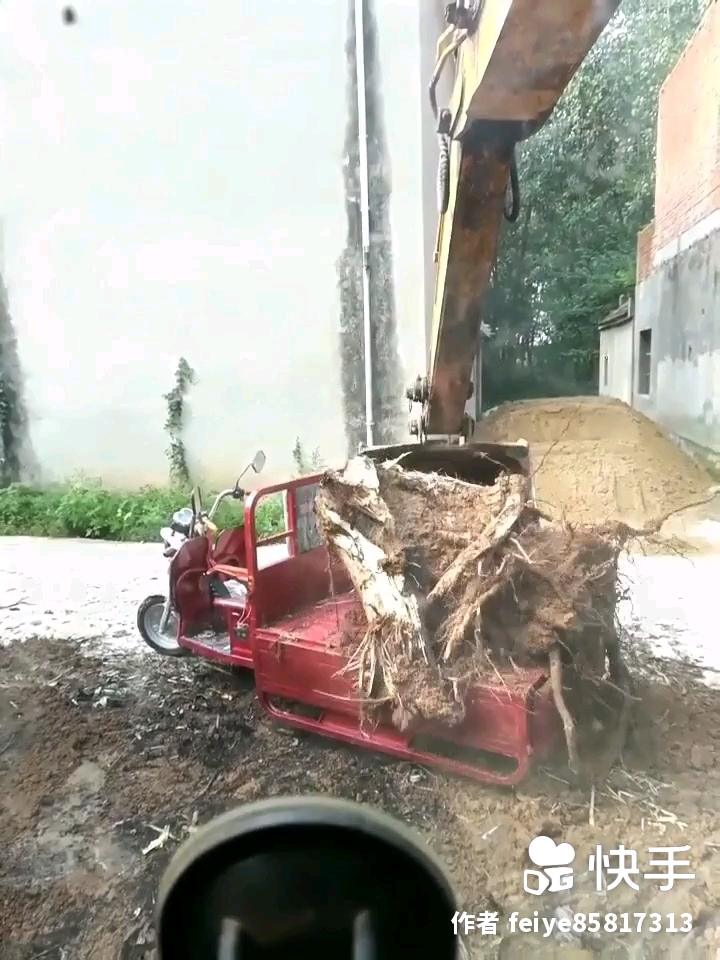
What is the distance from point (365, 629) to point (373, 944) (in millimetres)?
538

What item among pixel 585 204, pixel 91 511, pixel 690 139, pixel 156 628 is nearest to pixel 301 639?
pixel 156 628

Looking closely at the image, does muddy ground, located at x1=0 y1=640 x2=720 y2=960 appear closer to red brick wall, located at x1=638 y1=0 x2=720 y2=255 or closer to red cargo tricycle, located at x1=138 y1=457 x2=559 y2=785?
red cargo tricycle, located at x1=138 y1=457 x2=559 y2=785

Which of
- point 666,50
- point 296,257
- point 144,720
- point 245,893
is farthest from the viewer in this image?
point 144,720

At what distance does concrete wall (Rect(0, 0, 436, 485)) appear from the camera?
1028mm

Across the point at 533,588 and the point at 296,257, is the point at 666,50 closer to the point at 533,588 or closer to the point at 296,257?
the point at 296,257

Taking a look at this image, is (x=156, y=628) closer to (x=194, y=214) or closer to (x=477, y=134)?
(x=194, y=214)

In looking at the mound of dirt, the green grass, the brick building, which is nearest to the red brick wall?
the brick building

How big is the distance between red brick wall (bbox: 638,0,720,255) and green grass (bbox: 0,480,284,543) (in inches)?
30.2

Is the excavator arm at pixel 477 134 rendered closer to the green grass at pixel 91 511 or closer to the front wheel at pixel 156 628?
the green grass at pixel 91 511

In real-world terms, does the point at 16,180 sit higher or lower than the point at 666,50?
lower

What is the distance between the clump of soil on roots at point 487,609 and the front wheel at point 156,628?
34cm

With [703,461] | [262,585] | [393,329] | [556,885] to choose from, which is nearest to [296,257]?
[393,329]

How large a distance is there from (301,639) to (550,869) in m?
0.50

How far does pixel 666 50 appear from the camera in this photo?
3.26 ft
